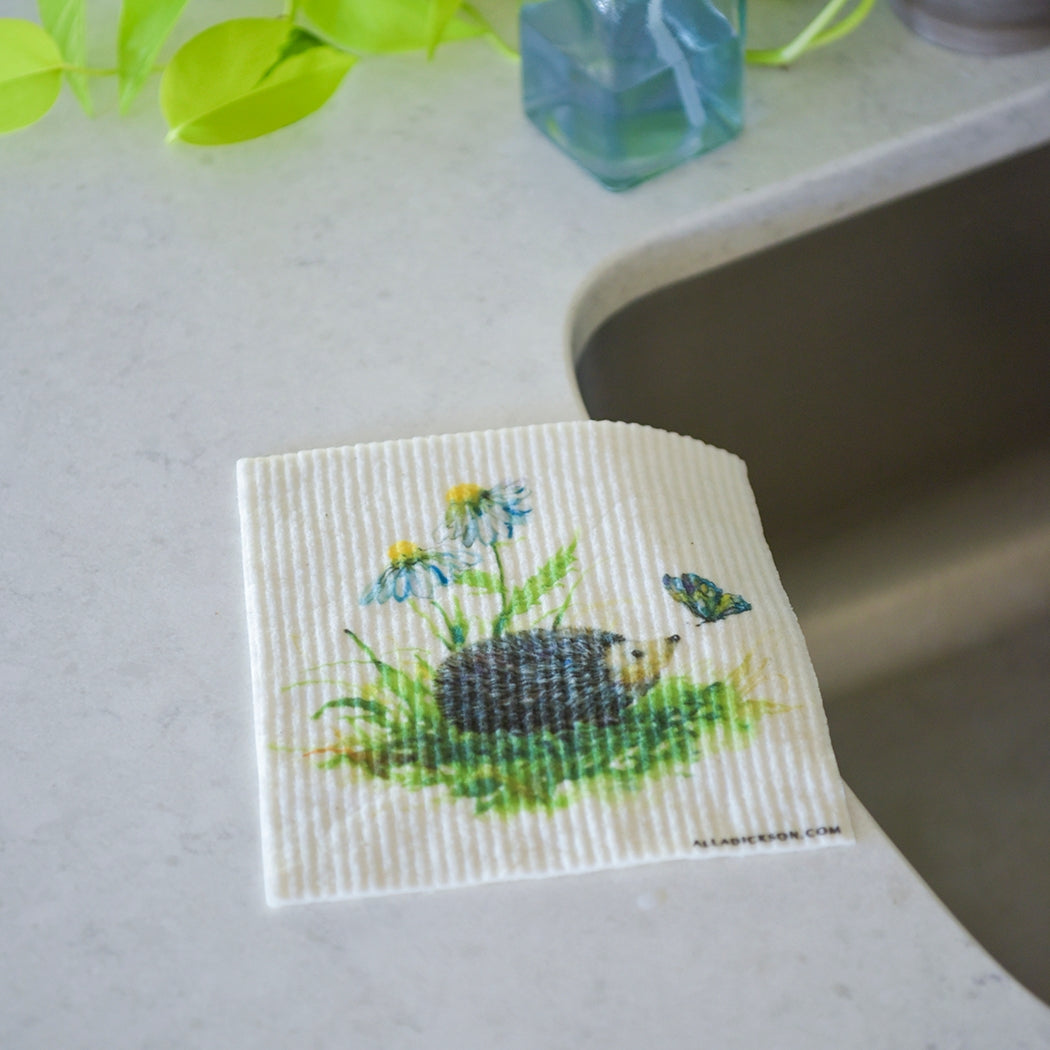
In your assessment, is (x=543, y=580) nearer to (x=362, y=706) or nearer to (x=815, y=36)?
(x=362, y=706)

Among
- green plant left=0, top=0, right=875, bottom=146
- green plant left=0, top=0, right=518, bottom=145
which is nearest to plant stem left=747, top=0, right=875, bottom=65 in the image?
green plant left=0, top=0, right=875, bottom=146

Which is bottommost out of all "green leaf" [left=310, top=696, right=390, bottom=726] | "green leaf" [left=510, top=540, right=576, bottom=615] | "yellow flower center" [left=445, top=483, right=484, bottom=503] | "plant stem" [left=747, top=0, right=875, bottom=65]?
"green leaf" [left=310, top=696, right=390, bottom=726]

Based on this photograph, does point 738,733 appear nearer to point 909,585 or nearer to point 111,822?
point 111,822

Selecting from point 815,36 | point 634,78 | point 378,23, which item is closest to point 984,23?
point 815,36

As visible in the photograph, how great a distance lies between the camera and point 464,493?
0.50 m

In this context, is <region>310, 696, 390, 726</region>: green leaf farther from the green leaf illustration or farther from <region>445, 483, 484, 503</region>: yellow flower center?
the green leaf illustration

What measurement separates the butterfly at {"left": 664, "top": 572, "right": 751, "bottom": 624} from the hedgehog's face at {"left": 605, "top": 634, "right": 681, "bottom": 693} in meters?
0.02

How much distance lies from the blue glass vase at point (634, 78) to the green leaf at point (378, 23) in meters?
0.05

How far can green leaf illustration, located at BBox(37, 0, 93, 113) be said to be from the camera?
24.1 inches

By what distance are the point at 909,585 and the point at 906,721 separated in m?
0.09

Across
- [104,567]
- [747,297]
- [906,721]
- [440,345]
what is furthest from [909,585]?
[104,567]

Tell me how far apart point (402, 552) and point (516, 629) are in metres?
0.06

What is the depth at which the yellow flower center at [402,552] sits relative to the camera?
487mm

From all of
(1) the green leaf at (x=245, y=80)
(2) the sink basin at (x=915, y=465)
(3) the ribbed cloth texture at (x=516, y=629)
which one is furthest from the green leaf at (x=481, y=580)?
(1) the green leaf at (x=245, y=80)
